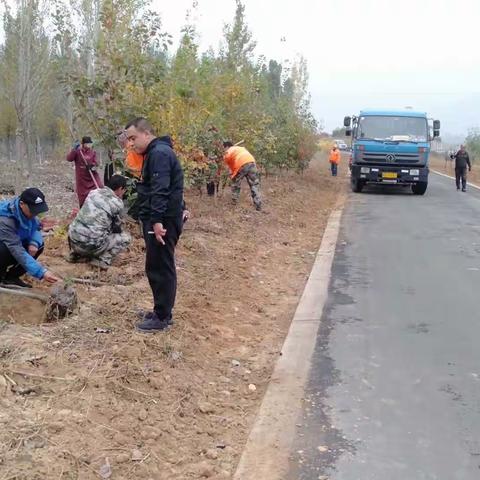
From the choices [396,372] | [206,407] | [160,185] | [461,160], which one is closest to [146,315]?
[160,185]

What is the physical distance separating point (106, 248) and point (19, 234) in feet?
4.92

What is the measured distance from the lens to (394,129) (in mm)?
18484

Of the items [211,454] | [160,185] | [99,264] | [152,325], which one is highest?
[160,185]

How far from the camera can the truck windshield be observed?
1828 centimetres

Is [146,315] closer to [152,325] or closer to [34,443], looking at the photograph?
[152,325]

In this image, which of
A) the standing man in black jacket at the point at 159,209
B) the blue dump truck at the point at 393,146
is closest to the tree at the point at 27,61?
the blue dump truck at the point at 393,146

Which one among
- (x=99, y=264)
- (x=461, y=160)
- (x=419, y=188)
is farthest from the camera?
(x=461, y=160)

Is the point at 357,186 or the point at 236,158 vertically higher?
the point at 236,158

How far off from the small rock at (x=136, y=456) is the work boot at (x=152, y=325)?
1579 millimetres

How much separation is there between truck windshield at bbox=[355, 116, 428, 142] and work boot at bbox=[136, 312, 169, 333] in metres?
14.6

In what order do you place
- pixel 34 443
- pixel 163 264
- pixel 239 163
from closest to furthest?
pixel 34 443, pixel 163 264, pixel 239 163

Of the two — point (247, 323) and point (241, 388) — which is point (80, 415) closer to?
point (241, 388)

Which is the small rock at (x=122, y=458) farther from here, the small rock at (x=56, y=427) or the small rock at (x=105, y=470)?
the small rock at (x=56, y=427)

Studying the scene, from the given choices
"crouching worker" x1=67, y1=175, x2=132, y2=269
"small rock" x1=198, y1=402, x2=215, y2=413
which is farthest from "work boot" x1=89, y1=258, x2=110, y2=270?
"small rock" x1=198, y1=402, x2=215, y2=413
